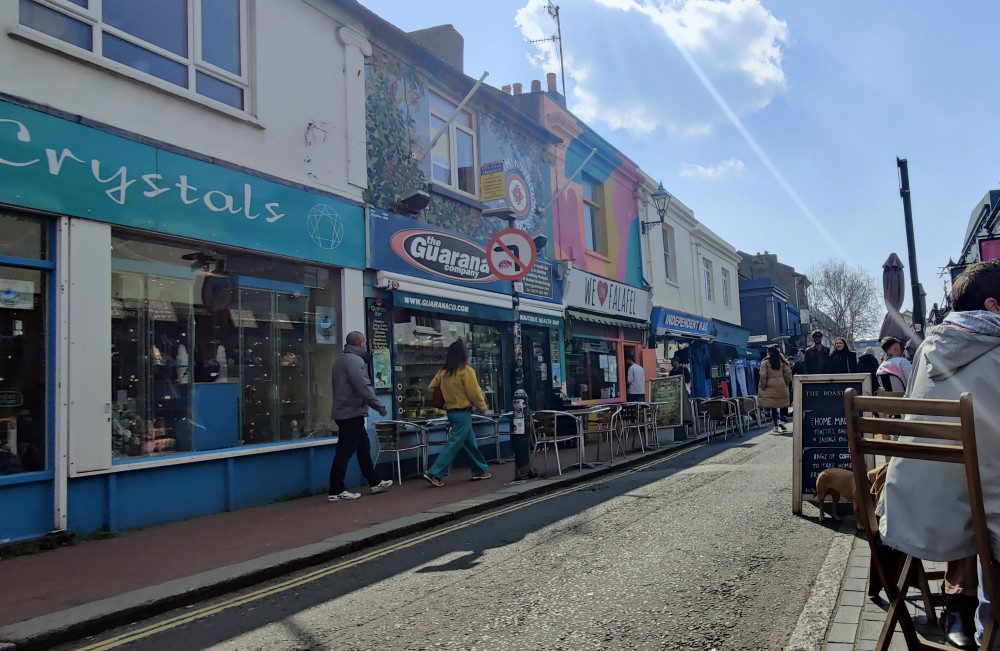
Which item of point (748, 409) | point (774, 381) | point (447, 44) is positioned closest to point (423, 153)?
point (447, 44)

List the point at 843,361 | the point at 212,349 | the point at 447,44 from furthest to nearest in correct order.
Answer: the point at 447,44, the point at 843,361, the point at 212,349

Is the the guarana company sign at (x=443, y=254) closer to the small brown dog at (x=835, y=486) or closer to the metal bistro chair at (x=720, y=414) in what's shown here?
the metal bistro chair at (x=720, y=414)

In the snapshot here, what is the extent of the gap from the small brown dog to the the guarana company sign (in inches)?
266

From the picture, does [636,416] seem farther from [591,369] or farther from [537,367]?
[591,369]

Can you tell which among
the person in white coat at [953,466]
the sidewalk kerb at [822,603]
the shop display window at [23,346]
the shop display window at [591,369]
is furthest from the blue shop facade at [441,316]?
the person in white coat at [953,466]

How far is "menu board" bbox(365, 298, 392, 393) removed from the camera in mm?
10398

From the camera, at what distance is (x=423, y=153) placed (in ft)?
38.7

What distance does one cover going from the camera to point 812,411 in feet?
22.1

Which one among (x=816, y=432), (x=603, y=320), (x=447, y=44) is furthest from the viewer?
(x=603, y=320)

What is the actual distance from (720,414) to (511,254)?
24.5 feet

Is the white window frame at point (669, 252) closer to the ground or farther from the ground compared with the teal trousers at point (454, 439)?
farther from the ground

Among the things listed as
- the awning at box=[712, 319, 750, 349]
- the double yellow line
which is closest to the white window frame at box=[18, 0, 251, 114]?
the double yellow line

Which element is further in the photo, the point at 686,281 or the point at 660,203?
the point at 686,281

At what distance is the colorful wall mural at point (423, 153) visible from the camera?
11.0m
